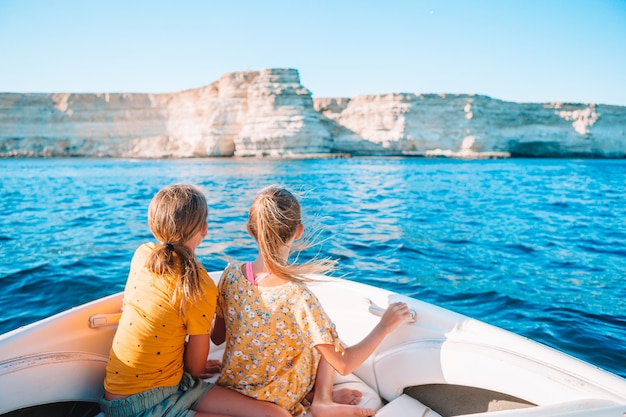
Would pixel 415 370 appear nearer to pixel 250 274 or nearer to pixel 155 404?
pixel 250 274

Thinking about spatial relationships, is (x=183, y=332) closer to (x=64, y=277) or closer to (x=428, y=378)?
(x=428, y=378)

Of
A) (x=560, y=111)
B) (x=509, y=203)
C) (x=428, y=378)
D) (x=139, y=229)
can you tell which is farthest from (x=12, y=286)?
(x=560, y=111)

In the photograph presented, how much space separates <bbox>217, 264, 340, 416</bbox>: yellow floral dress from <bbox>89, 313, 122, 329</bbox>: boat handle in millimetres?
588

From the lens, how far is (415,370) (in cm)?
199

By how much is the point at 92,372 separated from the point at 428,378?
62.7 inches

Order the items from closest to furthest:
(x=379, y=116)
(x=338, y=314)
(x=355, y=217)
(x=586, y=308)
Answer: (x=338, y=314) → (x=586, y=308) → (x=355, y=217) → (x=379, y=116)

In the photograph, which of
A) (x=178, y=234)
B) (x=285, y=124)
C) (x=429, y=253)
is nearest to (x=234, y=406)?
(x=178, y=234)

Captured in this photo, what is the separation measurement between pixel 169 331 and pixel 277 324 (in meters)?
0.43

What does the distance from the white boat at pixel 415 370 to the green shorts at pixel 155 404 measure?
33cm

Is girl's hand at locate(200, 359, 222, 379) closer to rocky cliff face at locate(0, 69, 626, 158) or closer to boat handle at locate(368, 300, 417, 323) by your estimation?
boat handle at locate(368, 300, 417, 323)

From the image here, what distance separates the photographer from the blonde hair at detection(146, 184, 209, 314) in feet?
5.25

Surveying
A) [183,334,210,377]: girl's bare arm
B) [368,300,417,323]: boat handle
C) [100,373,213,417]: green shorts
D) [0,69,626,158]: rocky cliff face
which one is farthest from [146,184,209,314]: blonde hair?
[0,69,626,158]: rocky cliff face

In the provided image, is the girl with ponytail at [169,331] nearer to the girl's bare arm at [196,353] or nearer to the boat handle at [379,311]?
the girl's bare arm at [196,353]

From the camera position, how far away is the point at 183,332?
1.68m
